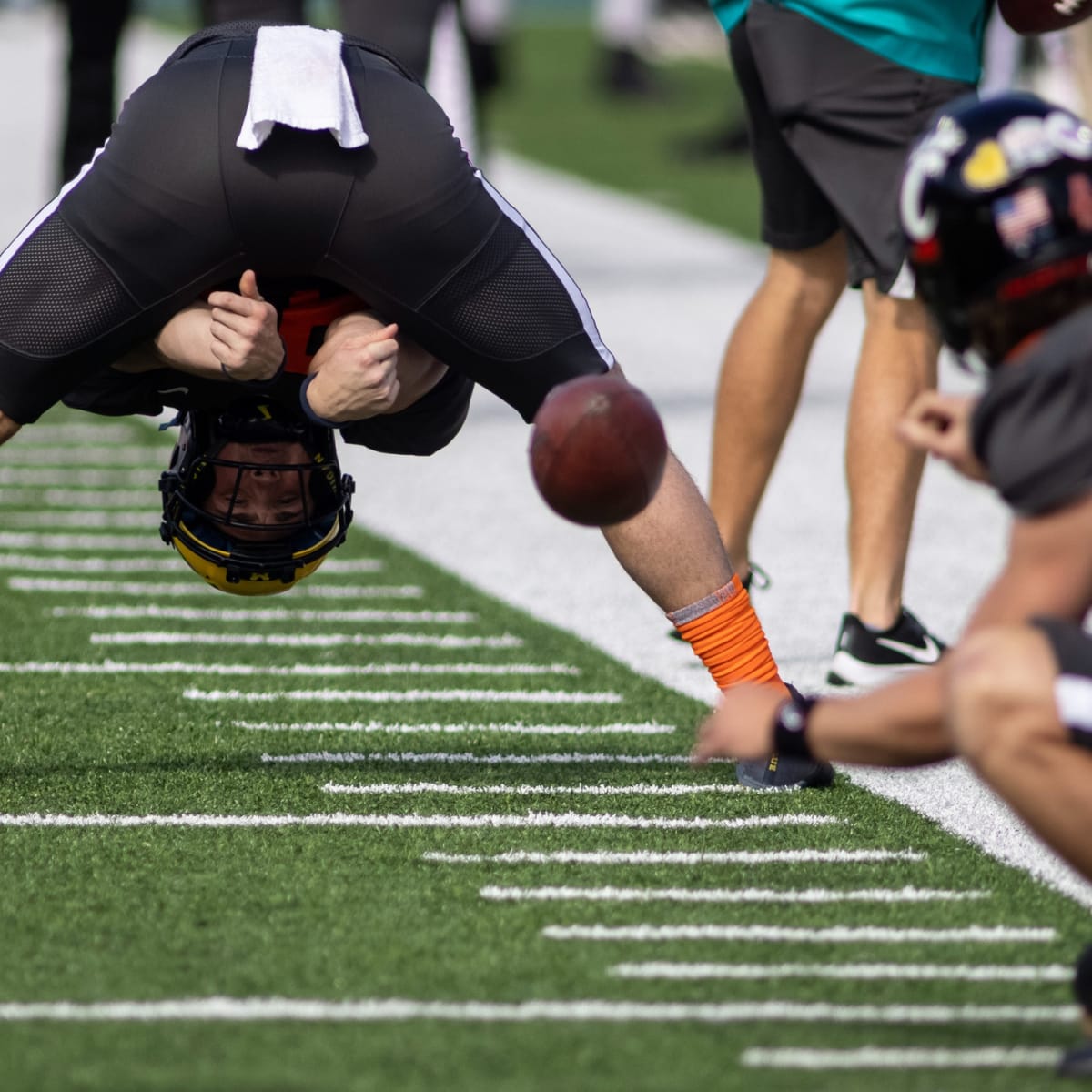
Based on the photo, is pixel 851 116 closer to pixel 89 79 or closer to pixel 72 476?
pixel 72 476

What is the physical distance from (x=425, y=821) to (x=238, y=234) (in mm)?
1050

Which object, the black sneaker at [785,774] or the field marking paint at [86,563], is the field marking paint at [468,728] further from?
the field marking paint at [86,563]

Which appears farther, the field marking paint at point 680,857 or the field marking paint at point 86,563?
the field marking paint at point 86,563

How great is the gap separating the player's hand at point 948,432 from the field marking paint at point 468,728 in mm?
1768

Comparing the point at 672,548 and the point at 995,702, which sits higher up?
the point at 995,702

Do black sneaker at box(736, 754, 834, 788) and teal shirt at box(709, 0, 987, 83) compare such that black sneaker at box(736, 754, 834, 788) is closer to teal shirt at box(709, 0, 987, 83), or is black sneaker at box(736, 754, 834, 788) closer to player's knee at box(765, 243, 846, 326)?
player's knee at box(765, 243, 846, 326)

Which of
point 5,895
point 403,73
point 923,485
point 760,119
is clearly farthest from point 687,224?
point 5,895

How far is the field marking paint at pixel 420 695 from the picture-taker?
16.4 feet

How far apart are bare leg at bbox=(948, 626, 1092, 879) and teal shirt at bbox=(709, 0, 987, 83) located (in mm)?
2594

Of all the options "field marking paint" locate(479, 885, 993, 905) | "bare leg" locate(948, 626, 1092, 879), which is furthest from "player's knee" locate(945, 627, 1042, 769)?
"field marking paint" locate(479, 885, 993, 905)

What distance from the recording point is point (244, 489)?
13.8 feet

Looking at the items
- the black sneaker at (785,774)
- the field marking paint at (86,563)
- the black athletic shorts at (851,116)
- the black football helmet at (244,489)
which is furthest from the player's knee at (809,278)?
the field marking paint at (86,563)

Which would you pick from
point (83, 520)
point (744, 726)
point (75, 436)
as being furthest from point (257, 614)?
point (744, 726)

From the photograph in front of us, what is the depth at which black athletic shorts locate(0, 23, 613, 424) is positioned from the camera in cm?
392
